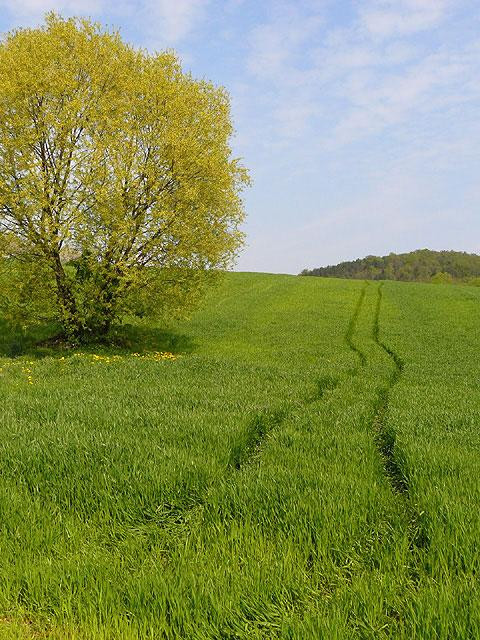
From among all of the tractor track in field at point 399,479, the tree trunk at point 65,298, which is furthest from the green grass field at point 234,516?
the tree trunk at point 65,298

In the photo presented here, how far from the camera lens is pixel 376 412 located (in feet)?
36.0

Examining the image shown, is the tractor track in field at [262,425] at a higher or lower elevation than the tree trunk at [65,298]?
lower

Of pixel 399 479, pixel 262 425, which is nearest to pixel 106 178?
pixel 262 425

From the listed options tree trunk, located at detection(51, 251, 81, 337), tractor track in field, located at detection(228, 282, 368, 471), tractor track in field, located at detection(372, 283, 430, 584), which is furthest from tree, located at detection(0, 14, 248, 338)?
tractor track in field, located at detection(372, 283, 430, 584)

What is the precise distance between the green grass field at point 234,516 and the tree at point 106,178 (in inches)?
439

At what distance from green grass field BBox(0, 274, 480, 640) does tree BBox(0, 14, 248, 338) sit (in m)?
11.1

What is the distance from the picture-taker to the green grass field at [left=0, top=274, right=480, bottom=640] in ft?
11.4

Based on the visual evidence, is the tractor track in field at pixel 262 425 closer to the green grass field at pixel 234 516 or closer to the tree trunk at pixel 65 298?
the green grass field at pixel 234 516

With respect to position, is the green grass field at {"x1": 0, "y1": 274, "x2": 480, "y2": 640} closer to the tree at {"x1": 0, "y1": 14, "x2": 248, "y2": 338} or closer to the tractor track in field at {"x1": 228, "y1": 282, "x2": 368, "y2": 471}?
the tractor track in field at {"x1": 228, "y1": 282, "x2": 368, "y2": 471}

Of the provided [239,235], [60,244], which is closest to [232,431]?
[60,244]

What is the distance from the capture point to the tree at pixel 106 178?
20.4 meters

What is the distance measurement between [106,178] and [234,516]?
19.2 m

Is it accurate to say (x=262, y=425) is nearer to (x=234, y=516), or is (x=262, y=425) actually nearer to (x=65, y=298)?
(x=234, y=516)

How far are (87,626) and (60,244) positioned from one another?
2031 centimetres
